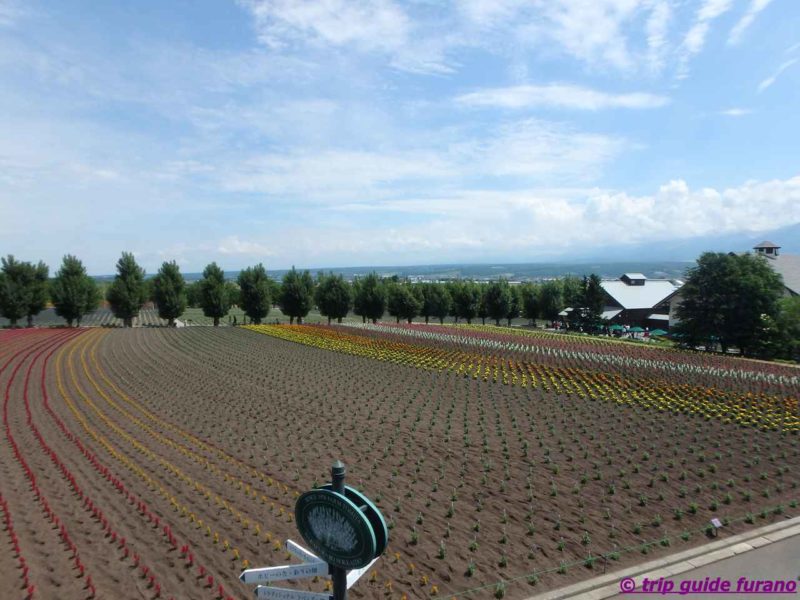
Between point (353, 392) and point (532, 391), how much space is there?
7.99 metres

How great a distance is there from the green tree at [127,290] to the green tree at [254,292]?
11320 millimetres

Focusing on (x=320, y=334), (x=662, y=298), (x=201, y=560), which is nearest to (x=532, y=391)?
(x=201, y=560)

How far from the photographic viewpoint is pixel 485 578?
8.59 metres

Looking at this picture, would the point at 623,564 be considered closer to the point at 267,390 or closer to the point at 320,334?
the point at 267,390

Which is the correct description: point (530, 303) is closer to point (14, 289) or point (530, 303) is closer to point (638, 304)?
point (638, 304)

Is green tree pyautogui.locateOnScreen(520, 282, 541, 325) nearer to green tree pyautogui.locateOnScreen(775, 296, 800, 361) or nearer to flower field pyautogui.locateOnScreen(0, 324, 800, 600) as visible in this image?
green tree pyautogui.locateOnScreen(775, 296, 800, 361)

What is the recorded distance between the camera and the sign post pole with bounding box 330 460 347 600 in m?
4.31

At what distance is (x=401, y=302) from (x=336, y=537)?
208ft

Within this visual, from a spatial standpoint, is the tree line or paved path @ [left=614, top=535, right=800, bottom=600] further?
the tree line

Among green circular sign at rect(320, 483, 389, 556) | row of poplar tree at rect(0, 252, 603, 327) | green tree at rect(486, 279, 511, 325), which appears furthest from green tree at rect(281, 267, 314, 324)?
green circular sign at rect(320, 483, 389, 556)

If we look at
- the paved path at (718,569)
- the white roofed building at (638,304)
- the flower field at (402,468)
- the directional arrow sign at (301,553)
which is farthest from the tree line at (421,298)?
the directional arrow sign at (301,553)

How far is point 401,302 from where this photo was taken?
6769cm

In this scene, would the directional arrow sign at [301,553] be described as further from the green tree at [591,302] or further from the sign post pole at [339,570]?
the green tree at [591,302]

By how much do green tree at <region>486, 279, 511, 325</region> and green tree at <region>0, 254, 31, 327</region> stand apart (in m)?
55.9
